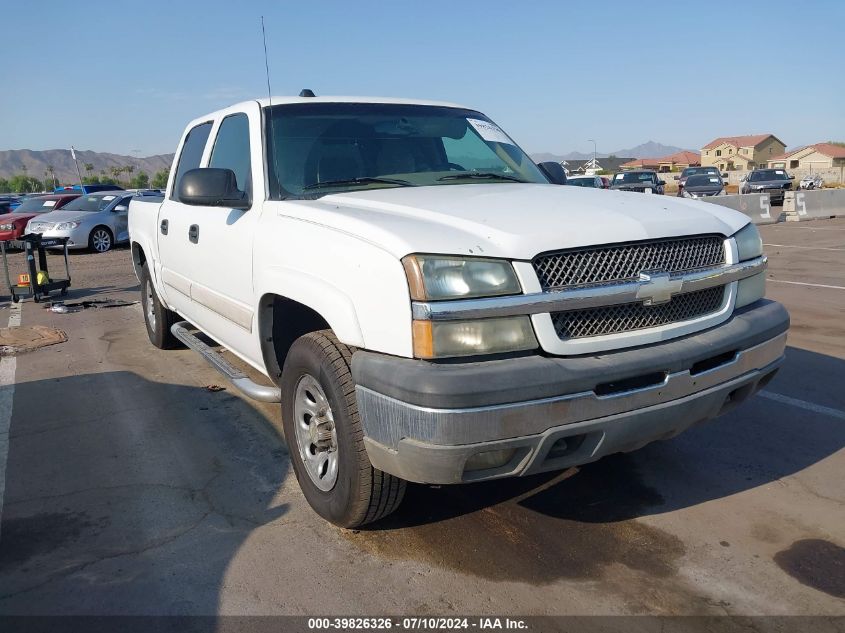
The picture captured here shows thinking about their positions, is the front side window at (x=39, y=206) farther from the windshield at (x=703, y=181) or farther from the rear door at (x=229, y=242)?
the windshield at (x=703, y=181)

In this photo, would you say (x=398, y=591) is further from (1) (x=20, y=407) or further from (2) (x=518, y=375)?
(1) (x=20, y=407)

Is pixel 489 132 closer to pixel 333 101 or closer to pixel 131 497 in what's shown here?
pixel 333 101

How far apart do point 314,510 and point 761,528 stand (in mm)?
2016

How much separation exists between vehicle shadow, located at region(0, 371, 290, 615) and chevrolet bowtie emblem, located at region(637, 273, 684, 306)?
71.3 inches

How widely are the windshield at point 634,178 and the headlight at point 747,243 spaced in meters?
25.0

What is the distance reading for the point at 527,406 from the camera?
2.53 metres

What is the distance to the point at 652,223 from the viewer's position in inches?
119

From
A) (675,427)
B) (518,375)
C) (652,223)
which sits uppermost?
(652,223)

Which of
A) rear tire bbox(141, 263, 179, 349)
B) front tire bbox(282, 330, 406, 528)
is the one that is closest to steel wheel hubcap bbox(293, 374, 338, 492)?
front tire bbox(282, 330, 406, 528)

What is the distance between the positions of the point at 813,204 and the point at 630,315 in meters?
23.6

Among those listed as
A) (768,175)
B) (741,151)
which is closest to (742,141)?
(741,151)

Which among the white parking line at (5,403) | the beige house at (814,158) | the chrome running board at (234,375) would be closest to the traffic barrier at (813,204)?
the chrome running board at (234,375)

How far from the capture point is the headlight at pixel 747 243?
11.0 ft

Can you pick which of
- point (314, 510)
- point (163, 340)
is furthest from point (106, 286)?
point (314, 510)
